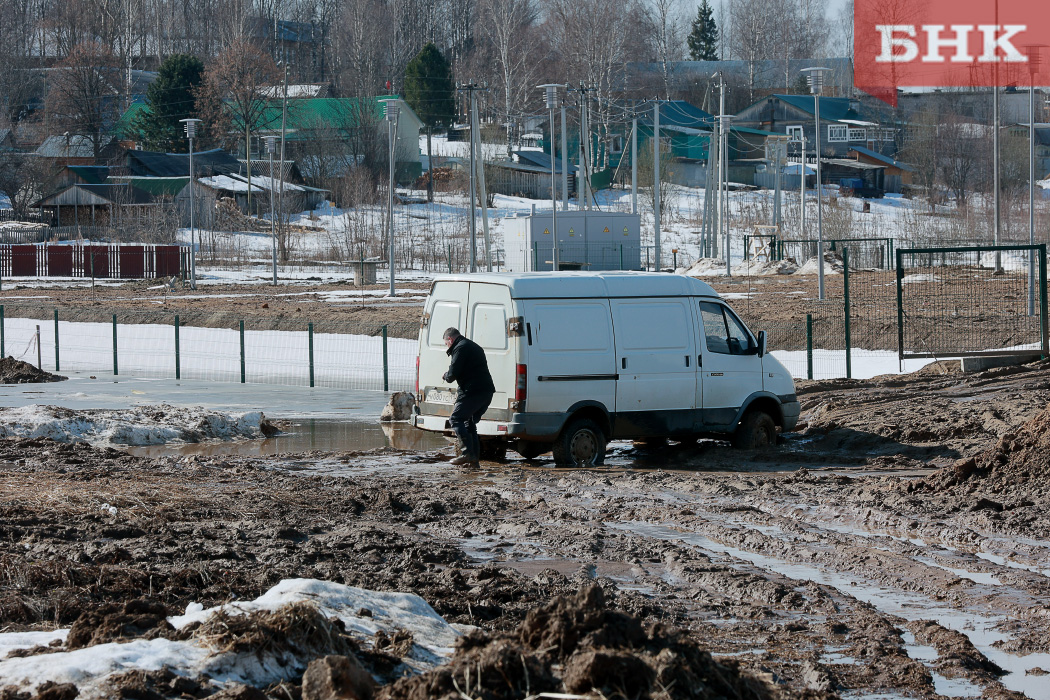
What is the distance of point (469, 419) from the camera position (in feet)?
42.2

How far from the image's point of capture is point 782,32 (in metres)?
123

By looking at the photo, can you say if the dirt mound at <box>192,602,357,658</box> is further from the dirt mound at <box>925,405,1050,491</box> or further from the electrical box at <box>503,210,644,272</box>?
the electrical box at <box>503,210,644,272</box>

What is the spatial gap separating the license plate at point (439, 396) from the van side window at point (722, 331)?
312 centimetres

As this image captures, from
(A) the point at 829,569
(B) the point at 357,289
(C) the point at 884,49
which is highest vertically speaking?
(C) the point at 884,49

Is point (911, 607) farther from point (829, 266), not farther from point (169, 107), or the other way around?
point (169, 107)

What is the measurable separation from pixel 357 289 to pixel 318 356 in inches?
859

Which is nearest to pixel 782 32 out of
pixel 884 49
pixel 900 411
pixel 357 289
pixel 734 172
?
pixel 884 49

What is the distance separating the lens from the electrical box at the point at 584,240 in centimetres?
4931

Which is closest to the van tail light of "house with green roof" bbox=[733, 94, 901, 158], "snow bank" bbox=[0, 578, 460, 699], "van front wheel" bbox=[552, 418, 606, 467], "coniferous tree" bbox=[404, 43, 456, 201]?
"van front wheel" bbox=[552, 418, 606, 467]

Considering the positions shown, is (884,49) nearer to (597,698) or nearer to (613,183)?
(613,183)

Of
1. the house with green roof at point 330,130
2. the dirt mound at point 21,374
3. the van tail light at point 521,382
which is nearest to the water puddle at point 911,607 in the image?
the van tail light at point 521,382

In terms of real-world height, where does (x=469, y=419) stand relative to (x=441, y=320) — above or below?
below

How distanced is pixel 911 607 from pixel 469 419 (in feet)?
21.1

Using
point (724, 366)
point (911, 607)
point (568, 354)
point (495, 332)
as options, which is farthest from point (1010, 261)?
point (911, 607)
